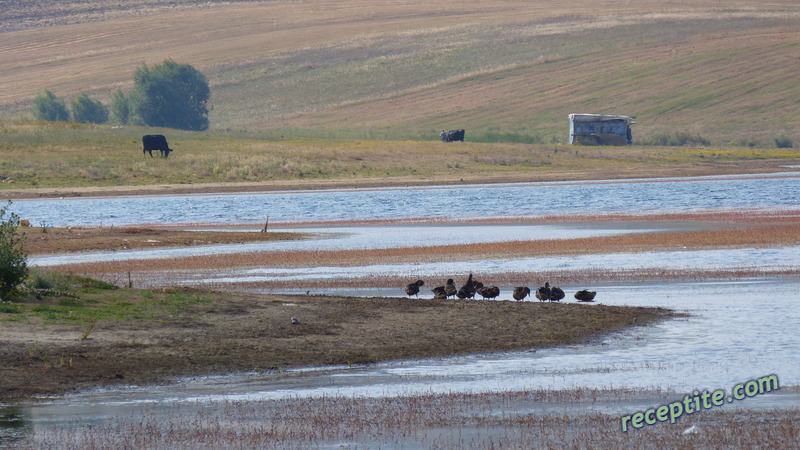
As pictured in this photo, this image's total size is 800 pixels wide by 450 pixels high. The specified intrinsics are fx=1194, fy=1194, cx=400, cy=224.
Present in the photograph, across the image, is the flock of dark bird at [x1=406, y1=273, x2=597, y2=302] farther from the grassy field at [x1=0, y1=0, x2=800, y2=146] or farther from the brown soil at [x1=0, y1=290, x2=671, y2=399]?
the grassy field at [x1=0, y1=0, x2=800, y2=146]

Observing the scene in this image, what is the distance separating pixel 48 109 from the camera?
5527 inches

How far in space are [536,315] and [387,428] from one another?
26.0 feet

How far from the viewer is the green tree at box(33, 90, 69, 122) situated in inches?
5507

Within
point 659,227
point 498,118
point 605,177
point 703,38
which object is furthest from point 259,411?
point 703,38

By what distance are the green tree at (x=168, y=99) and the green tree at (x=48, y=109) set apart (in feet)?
31.2

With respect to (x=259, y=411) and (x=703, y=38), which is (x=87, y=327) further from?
(x=703, y=38)

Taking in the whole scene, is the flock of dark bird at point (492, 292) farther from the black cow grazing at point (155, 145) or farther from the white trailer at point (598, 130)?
the white trailer at point (598, 130)

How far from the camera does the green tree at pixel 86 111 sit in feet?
463

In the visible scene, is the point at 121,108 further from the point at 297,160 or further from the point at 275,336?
the point at 275,336

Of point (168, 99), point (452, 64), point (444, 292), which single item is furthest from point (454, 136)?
point (444, 292)

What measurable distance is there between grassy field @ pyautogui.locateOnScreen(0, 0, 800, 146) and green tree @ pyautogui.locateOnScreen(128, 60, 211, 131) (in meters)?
5.20

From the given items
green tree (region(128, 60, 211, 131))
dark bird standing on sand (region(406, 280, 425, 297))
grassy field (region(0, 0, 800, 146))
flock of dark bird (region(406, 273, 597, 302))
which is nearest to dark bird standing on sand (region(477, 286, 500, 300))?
flock of dark bird (region(406, 273, 597, 302))

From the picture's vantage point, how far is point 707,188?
65.5 metres

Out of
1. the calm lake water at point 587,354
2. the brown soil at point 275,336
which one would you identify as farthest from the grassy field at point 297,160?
the brown soil at point 275,336
